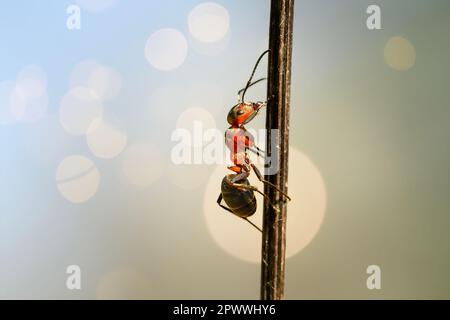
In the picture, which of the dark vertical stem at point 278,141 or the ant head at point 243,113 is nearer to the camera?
the dark vertical stem at point 278,141

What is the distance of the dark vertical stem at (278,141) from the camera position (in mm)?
1168

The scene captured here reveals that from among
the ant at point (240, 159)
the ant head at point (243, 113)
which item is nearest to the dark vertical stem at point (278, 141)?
the ant at point (240, 159)

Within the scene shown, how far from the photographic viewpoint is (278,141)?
46.3 inches

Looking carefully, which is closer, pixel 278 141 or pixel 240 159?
pixel 278 141

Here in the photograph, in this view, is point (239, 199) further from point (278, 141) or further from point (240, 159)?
point (278, 141)

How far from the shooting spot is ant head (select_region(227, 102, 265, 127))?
2227 millimetres

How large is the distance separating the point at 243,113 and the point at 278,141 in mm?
1069

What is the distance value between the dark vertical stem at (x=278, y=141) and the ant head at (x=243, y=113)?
3.30 feet

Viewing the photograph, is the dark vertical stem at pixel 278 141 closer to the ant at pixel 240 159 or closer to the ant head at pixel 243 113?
the ant at pixel 240 159

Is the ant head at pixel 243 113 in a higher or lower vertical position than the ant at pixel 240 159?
higher

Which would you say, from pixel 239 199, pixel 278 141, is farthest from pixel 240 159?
pixel 278 141

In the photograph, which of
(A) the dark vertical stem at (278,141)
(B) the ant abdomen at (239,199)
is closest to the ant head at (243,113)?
(B) the ant abdomen at (239,199)

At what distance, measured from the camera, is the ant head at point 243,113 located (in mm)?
2227

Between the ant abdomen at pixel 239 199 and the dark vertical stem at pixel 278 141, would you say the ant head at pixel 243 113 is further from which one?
the dark vertical stem at pixel 278 141
